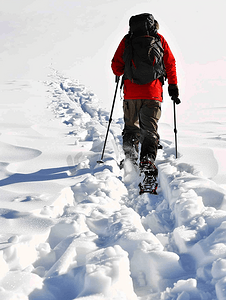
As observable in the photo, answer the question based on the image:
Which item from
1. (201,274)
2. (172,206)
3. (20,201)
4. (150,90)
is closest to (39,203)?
(20,201)

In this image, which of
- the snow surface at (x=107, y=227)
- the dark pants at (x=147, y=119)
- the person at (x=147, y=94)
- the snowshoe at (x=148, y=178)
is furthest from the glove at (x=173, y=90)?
the snowshoe at (x=148, y=178)

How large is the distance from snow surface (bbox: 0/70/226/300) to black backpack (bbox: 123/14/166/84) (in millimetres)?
1176

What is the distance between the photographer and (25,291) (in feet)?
4.33

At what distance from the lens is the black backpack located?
3.10 m

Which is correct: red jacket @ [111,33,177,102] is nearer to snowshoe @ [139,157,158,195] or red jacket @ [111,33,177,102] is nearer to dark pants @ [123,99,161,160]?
dark pants @ [123,99,161,160]

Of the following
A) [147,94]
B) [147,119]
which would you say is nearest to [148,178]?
[147,119]

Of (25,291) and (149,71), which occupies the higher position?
(149,71)

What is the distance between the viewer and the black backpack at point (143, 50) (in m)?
3.10

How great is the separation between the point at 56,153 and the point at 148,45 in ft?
6.85

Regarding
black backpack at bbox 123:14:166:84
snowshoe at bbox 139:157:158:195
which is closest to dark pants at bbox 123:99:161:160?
snowshoe at bbox 139:157:158:195

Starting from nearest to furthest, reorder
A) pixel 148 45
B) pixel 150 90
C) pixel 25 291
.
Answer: pixel 25 291 → pixel 148 45 → pixel 150 90

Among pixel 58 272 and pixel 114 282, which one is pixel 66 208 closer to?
pixel 58 272

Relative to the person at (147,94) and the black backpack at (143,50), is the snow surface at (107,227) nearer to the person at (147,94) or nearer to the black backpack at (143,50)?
the person at (147,94)

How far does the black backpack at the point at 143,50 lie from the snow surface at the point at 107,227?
118 cm
